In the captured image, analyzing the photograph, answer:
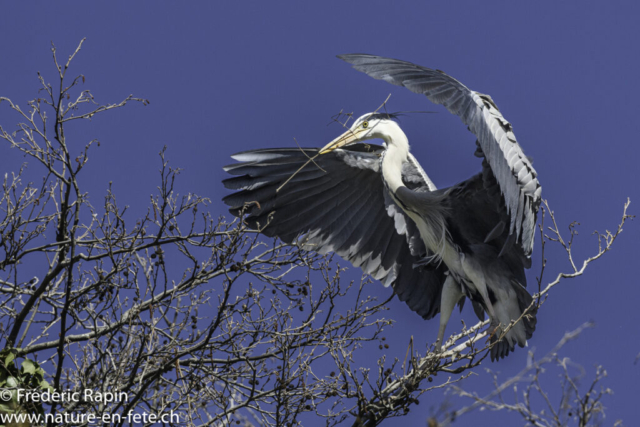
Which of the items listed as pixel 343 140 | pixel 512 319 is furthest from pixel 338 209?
pixel 512 319

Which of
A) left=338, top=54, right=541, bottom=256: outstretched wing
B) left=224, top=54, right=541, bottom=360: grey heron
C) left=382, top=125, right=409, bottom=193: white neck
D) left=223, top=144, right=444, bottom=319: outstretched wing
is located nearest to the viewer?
left=338, top=54, right=541, bottom=256: outstretched wing

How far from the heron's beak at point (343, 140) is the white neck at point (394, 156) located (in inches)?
9.9

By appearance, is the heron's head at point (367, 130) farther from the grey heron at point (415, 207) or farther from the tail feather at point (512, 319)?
the tail feather at point (512, 319)

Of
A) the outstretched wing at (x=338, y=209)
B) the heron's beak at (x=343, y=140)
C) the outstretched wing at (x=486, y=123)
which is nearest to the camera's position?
the outstretched wing at (x=486, y=123)

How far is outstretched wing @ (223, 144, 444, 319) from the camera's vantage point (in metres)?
6.71

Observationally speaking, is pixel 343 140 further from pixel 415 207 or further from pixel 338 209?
pixel 415 207

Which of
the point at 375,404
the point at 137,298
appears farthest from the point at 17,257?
the point at 375,404

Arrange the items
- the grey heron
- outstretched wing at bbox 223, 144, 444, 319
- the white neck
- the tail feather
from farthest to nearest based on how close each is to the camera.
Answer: outstretched wing at bbox 223, 144, 444, 319
the white neck
the tail feather
the grey heron

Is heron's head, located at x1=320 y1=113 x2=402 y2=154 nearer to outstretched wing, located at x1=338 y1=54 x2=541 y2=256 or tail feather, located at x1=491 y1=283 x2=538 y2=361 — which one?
outstretched wing, located at x1=338 y1=54 x2=541 y2=256

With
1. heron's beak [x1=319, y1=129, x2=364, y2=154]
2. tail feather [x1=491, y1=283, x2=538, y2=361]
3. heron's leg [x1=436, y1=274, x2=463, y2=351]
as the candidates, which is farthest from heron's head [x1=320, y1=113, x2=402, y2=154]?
tail feather [x1=491, y1=283, x2=538, y2=361]

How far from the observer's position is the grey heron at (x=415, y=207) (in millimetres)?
5027

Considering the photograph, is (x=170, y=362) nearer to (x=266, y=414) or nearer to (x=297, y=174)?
(x=266, y=414)

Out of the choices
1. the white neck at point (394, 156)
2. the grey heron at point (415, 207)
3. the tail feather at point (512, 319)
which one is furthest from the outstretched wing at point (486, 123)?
the white neck at point (394, 156)

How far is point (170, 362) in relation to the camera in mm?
4258
